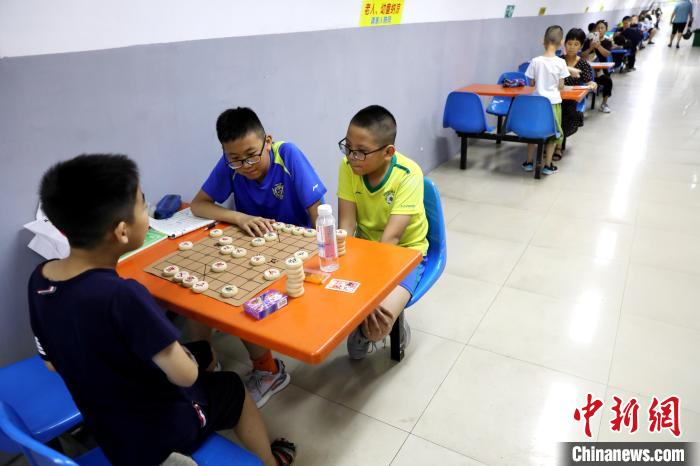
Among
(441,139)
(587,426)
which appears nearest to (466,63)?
(441,139)

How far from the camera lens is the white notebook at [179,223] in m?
1.71

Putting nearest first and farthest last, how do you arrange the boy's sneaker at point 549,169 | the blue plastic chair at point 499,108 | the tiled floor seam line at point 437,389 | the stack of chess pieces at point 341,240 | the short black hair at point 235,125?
the stack of chess pieces at point 341,240 → the short black hair at point 235,125 → the tiled floor seam line at point 437,389 → the boy's sneaker at point 549,169 → the blue plastic chair at point 499,108

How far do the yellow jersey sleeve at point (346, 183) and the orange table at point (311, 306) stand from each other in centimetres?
46

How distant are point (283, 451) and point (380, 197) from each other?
1.02 metres

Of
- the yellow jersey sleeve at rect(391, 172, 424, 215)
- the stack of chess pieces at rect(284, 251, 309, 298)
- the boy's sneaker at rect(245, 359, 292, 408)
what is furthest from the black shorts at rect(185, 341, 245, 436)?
the yellow jersey sleeve at rect(391, 172, 424, 215)

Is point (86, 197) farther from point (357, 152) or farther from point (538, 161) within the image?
point (538, 161)

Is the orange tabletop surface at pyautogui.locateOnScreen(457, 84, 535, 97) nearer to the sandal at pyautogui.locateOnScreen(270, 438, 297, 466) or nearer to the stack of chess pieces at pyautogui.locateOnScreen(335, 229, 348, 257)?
the stack of chess pieces at pyautogui.locateOnScreen(335, 229, 348, 257)

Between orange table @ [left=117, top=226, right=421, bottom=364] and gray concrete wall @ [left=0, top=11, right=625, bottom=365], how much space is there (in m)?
0.53

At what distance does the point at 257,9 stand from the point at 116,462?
2.06m

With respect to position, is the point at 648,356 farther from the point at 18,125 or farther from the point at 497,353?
the point at 18,125

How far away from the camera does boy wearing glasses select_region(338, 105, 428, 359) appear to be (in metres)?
1.72

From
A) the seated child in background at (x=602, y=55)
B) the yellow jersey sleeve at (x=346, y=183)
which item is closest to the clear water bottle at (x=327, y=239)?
the yellow jersey sleeve at (x=346, y=183)

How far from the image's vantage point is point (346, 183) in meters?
1.95

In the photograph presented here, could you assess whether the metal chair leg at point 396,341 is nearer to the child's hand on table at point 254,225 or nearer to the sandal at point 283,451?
the sandal at point 283,451
